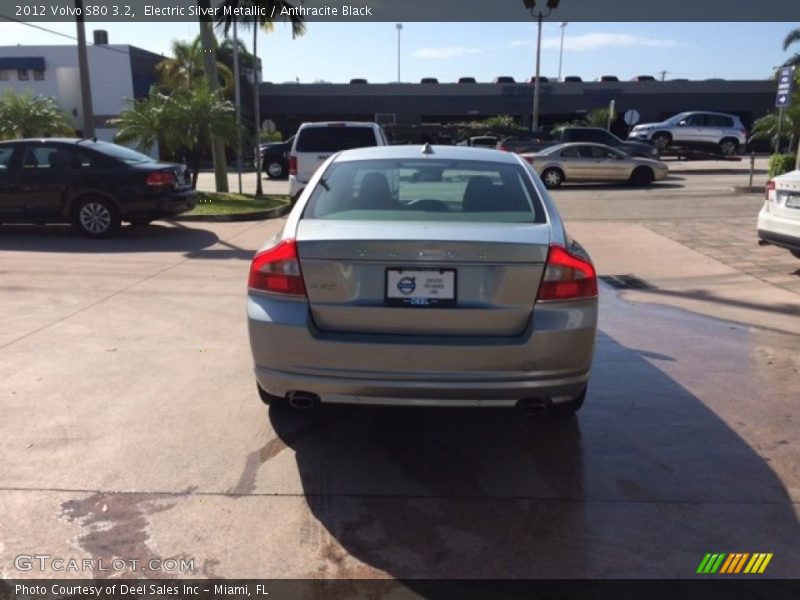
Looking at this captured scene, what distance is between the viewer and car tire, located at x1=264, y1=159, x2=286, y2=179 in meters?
29.1

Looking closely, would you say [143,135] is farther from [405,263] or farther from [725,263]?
[405,263]

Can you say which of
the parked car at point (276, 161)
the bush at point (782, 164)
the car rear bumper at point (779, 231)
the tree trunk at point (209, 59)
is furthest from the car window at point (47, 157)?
the parked car at point (276, 161)

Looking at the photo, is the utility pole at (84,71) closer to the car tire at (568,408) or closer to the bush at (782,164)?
the car tire at (568,408)

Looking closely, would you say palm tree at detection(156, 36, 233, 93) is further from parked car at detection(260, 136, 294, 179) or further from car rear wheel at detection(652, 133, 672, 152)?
car rear wheel at detection(652, 133, 672, 152)

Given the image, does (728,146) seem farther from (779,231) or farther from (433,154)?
(433,154)

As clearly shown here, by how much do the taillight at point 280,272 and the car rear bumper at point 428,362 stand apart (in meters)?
0.08

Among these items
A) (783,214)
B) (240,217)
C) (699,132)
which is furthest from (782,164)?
(699,132)

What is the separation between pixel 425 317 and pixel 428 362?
22cm

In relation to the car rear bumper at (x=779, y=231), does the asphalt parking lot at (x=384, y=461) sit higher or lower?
lower

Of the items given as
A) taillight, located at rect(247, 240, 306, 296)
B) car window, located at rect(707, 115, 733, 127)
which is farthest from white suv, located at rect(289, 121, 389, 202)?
car window, located at rect(707, 115, 733, 127)

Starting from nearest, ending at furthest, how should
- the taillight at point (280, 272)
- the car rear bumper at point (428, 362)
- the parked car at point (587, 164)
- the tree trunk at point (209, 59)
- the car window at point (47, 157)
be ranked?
the car rear bumper at point (428, 362), the taillight at point (280, 272), the car window at point (47, 157), the tree trunk at point (209, 59), the parked car at point (587, 164)

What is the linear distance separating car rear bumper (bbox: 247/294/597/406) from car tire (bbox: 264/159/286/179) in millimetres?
26512

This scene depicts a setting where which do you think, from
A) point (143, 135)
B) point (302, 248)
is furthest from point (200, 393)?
point (143, 135)

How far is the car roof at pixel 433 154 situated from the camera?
4590 millimetres
